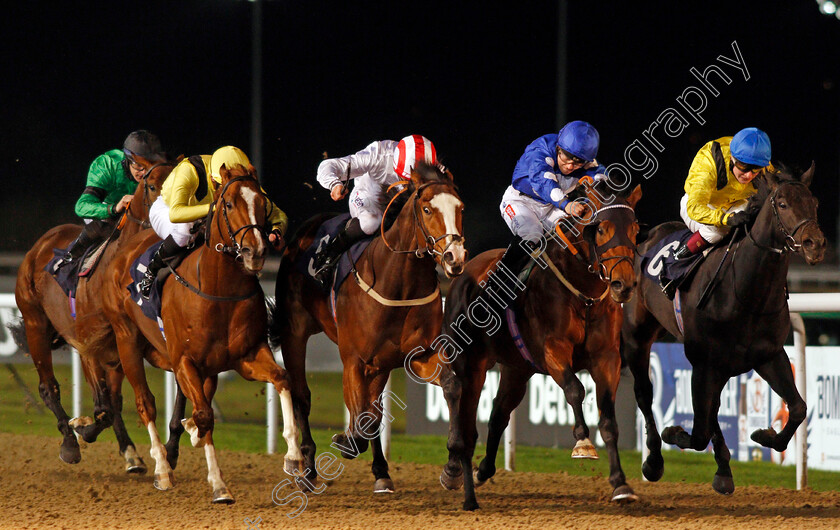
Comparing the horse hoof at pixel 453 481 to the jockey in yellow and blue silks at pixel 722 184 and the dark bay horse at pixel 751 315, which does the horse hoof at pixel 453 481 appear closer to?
the dark bay horse at pixel 751 315

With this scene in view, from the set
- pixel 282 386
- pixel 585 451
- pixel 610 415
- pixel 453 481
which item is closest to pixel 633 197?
pixel 610 415

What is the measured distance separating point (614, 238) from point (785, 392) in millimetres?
1226

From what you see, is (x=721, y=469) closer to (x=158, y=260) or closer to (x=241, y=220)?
(x=241, y=220)

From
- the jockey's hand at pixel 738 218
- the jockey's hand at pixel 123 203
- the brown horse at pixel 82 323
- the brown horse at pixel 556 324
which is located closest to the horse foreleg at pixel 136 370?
the brown horse at pixel 82 323

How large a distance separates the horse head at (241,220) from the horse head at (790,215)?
239 centimetres

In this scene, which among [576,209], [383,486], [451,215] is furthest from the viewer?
[383,486]

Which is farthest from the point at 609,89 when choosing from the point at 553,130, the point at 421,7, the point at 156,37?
the point at 156,37

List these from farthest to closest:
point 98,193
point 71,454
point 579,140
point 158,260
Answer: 1. point 98,193
2. point 71,454
3. point 158,260
4. point 579,140

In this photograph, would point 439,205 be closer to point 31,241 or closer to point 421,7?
point 421,7

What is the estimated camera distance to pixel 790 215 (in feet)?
16.0

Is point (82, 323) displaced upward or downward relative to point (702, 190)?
downward

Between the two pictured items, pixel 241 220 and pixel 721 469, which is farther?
pixel 721 469

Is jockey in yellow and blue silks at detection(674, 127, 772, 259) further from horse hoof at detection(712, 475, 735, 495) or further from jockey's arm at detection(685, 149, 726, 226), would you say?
horse hoof at detection(712, 475, 735, 495)

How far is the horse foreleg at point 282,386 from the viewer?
4.95 m
